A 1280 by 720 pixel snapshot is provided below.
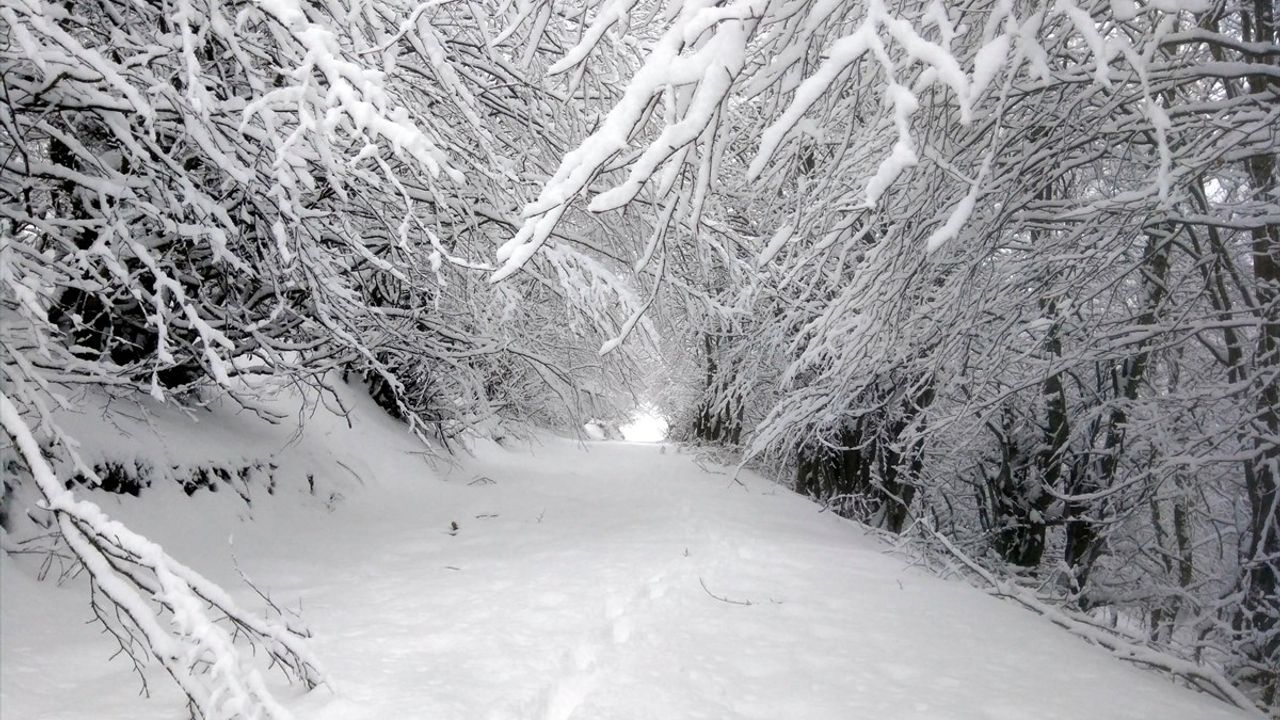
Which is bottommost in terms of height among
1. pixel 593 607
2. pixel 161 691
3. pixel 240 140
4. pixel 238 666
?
pixel 161 691

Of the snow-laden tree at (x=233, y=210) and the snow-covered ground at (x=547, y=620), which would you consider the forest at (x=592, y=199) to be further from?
the snow-covered ground at (x=547, y=620)

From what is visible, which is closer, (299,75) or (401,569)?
(299,75)

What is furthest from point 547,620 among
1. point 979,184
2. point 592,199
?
point 979,184

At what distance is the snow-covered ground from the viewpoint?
3074mm

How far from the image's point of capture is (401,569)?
5402 millimetres

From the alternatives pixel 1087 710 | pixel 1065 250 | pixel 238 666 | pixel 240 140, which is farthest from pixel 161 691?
→ pixel 1065 250

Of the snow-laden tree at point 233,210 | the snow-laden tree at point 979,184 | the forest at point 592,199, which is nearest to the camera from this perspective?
the snow-laden tree at point 979,184

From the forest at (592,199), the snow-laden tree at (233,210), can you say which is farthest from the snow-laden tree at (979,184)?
the snow-laden tree at (233,210)

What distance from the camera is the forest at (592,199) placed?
72.8 inches

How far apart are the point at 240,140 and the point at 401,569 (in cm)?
306

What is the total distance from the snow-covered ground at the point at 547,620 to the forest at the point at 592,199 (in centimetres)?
34

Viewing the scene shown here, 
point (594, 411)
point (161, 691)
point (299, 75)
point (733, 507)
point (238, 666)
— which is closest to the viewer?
point (238, 666)

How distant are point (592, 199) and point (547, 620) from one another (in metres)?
2.36

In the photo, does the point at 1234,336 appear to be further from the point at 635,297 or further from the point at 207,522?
the point at 207,522
